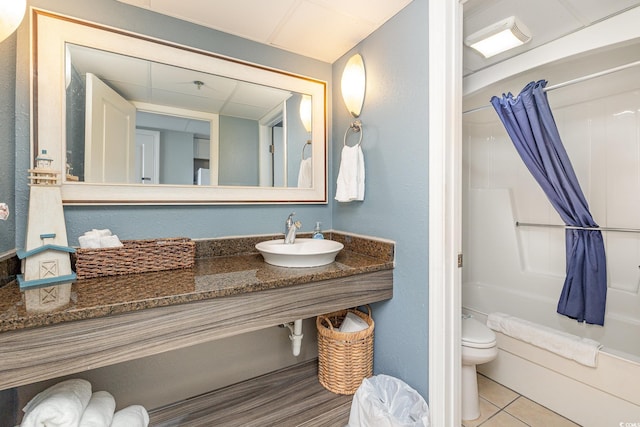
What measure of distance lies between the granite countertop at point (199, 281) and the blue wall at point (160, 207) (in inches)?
4.6

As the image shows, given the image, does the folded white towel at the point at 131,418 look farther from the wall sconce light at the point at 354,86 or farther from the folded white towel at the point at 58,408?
the wall sconce light at the point at 354,86

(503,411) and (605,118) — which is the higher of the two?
(605,118)

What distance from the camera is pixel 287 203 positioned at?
67.2 inches

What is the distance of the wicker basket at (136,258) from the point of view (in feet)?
3.56

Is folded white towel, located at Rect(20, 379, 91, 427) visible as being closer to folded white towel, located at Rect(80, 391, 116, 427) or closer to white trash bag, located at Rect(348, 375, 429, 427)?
folded white towel, located at Rect(80, 391, 116, 427)

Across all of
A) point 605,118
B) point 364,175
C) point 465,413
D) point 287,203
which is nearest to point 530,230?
point 605,118

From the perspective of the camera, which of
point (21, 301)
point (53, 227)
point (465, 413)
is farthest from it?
point (465, 413)

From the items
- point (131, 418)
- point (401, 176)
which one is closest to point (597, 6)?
point (401, 176)

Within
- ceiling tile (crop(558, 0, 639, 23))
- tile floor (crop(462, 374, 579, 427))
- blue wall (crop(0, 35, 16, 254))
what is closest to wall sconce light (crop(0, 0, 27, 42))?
blue wall (crop(0, 35, 16, 254))

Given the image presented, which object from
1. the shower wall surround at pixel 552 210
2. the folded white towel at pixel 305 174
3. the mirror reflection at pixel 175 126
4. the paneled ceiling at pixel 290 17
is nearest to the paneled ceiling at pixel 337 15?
the paneled ceiling at pixel 290 17

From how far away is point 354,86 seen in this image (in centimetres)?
158

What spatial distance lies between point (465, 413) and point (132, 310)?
5.53 ft

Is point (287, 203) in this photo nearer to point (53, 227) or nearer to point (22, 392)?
point (53, 227)

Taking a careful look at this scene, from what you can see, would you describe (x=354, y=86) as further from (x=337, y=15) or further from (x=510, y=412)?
(x=510, y=412)
